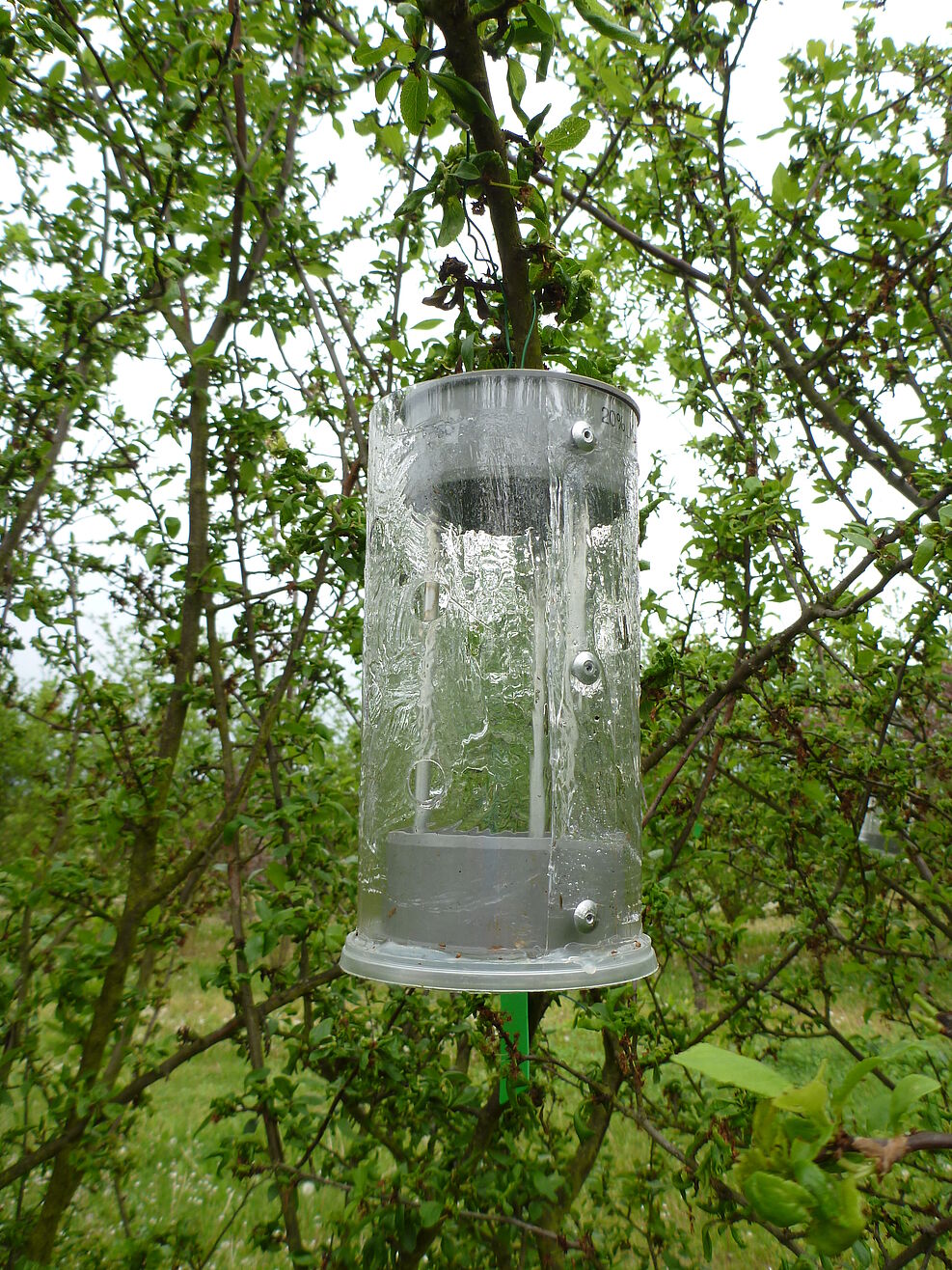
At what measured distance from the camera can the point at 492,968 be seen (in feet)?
3.43

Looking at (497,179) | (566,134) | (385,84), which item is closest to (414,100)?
(385,84)

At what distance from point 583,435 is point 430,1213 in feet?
5.02

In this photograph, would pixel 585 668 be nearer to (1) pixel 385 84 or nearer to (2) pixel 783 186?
(1) pixel 385 84

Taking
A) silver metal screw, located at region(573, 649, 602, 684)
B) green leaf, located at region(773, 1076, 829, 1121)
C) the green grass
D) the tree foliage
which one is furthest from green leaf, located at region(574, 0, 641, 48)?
the green grass

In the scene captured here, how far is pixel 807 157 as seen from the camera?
2951mm

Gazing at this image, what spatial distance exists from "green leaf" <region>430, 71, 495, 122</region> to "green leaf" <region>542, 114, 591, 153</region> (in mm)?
184

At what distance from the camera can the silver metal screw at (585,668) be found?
1219mm

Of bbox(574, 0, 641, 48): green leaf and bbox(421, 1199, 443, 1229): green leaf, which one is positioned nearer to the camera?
bbox(574, 0, 641, 48): green leaf

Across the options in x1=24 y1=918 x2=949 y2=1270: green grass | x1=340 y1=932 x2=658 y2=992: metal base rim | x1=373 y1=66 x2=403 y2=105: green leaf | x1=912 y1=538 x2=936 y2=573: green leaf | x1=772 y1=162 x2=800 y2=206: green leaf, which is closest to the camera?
x1=340 y1=932 x2=658 y2=992: metal base rim

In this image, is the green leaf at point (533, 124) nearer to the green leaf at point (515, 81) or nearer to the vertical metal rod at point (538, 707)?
the green leaf at point (515, 81)

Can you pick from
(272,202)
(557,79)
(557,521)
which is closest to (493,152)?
(557,521)

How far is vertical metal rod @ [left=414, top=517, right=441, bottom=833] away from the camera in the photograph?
4.21 feet

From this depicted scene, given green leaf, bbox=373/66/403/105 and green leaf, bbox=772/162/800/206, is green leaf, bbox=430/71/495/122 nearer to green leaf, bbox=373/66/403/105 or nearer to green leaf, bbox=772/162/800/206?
green leaf, bbox=373/66/403/105

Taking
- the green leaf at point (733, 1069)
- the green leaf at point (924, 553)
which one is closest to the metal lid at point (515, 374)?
the green leaf at point (924, 553)
